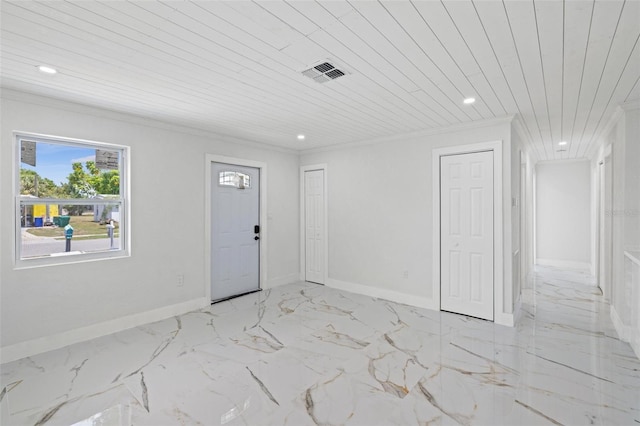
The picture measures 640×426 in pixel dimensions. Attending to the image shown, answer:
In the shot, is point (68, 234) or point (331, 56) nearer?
point (331, 56)

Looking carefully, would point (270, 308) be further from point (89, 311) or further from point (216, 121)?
point (216, 121)

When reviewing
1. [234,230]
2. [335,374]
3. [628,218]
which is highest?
[628,218]

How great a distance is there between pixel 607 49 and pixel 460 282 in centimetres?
285

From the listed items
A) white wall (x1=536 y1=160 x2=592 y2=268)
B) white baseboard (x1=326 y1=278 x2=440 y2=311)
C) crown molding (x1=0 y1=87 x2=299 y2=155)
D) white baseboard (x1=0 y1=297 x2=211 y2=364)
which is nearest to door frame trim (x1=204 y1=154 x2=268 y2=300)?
crown molding (x1=0 y1=87 x2=299 y2=155)

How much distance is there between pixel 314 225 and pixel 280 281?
46.0 inches

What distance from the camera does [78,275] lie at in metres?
3.37

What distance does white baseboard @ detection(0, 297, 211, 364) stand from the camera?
2963 mm

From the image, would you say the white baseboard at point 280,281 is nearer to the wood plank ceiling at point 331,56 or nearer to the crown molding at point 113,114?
the crown molding at point 113,114

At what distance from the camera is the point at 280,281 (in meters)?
5.67

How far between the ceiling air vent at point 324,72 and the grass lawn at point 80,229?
2887 millimetres

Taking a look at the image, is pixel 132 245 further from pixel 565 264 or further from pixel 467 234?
pixel 565 264

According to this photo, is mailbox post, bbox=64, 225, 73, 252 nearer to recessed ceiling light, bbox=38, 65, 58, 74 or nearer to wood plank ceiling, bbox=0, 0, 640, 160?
wood plank ceiling, bbox=0, 0, 640, 160

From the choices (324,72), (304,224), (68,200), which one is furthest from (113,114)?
(304,224)

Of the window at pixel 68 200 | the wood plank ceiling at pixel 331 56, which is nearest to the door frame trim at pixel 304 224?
the wood plank ceiling at pixel 331 56
